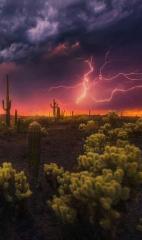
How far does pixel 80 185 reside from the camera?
8.02 metres

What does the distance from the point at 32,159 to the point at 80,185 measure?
4.32 meters

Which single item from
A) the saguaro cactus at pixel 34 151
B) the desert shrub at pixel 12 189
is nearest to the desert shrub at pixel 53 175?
the saguaro cactus at pixel 34 151

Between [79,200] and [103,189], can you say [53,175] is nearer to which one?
[79,200]

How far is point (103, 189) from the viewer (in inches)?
293

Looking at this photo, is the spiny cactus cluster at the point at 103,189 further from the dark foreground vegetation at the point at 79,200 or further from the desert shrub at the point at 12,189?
the desert shrub at the point at 12,189

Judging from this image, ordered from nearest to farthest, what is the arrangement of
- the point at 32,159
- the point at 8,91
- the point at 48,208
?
the point at 48,208, the point at 32,159, the point at 8,91

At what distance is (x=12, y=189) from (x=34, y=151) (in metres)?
2.61

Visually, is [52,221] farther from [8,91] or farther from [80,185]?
[8,91]

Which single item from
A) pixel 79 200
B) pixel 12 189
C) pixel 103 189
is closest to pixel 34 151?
pixel 12 189

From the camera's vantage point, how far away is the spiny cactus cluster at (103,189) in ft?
24.8

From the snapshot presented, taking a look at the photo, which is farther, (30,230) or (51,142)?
(51,142)

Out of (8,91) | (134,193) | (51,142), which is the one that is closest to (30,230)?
(134,193)

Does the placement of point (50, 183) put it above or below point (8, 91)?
below

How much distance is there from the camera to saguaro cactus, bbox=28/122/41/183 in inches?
472
